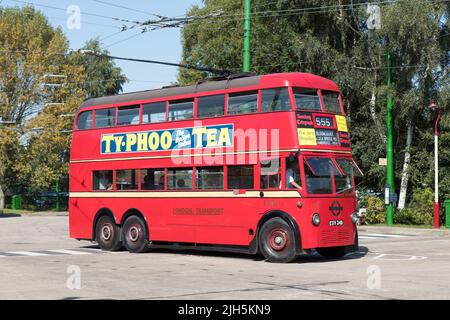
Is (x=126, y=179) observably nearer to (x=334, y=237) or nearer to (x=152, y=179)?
(x=152, y=179)

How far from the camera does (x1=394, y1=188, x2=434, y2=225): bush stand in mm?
35531

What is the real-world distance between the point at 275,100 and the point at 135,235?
20.3 feet

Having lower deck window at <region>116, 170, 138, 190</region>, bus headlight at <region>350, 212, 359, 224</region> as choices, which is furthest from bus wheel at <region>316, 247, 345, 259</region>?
lower deck window at <region>116, 170, 138, 190</region>

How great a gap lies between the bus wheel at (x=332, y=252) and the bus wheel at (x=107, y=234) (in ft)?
19.9

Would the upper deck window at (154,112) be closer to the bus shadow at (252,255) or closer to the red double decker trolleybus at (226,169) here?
the red double decker trolleybus at (226,169)

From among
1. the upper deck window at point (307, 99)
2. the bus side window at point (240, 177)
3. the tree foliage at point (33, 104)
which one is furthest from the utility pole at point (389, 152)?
the tree foliage at point (33, 104)

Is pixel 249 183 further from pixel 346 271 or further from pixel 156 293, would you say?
pixel 156 293

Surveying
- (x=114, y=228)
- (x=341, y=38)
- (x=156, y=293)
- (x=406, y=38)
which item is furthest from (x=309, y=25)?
(x=156, y=293)

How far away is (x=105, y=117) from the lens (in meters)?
22.5

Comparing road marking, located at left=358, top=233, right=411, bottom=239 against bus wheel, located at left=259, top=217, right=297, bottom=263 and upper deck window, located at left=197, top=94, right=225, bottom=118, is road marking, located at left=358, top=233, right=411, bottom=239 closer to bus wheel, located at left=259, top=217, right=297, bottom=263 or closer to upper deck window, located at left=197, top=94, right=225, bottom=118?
bus wheel, located at left=259, top=217, right=297, bottom=263

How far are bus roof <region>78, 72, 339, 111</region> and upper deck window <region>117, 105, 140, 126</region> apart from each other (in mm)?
233

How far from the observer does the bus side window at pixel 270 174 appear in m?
18.0

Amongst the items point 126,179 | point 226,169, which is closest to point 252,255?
point 226,169
